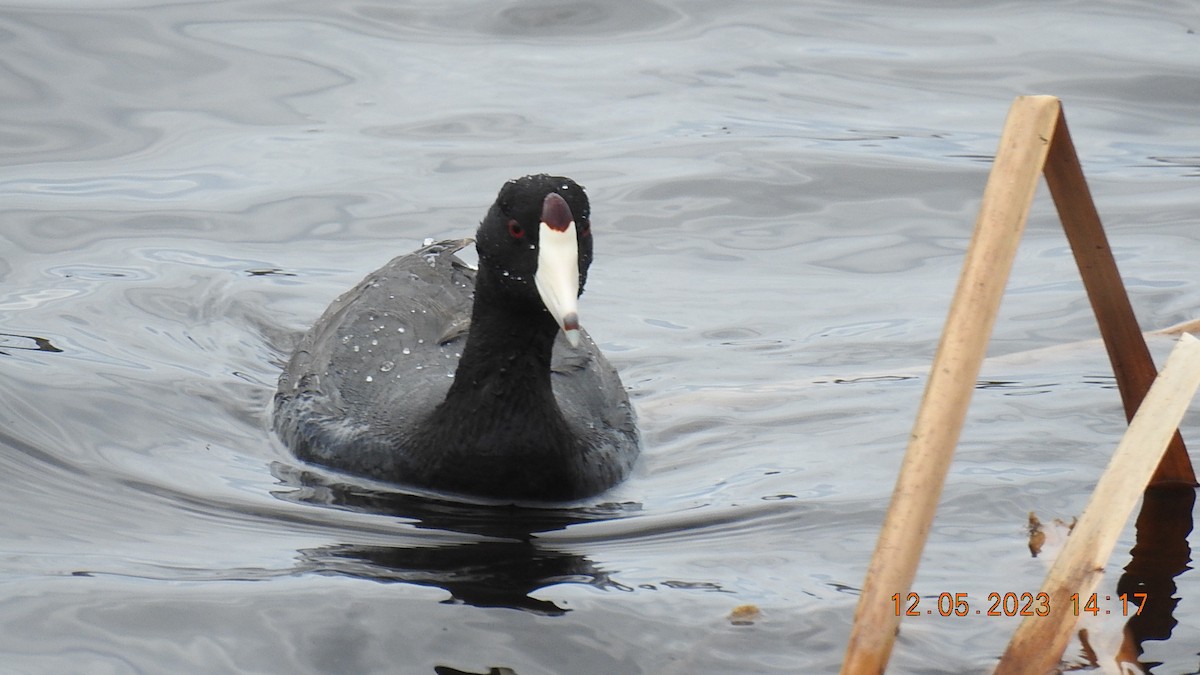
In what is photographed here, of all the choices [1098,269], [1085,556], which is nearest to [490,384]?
[1098,269]

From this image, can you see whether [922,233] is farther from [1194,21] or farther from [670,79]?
[1194,21]

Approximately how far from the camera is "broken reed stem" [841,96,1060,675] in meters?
2.86

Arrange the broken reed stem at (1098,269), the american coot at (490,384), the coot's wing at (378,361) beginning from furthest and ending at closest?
the coot's wing at (378,361)
the american coot at (490,384)
the broken reed stem at (1098,269)

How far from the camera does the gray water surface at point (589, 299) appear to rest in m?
3.92

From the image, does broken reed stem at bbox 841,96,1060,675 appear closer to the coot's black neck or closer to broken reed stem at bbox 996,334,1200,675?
broken reed stem at bbox 996,334,1200,675

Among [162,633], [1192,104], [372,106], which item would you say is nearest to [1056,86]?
[1192,104]

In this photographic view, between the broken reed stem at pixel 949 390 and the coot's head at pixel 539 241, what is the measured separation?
168cm

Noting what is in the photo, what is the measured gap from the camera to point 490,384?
5.11 metres

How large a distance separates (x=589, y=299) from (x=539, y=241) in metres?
2.67

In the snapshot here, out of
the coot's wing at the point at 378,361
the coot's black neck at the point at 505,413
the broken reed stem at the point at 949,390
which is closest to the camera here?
the broken reed stem at the point at 949,390
